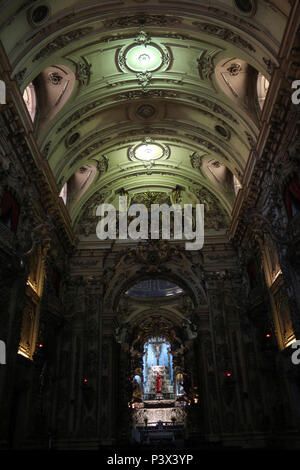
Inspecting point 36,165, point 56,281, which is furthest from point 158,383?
point 36,165

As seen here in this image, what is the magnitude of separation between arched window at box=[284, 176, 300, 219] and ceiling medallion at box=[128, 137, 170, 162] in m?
8.80

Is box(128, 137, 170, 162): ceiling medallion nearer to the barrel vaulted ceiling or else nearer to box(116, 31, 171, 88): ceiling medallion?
the barrel vaulted ceiling

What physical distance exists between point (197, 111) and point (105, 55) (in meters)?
4.61

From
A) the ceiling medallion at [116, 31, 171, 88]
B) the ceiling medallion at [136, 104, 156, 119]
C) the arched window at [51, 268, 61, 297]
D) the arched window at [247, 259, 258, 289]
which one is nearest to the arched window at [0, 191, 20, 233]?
the arched window at [51, 268, 61, 297]

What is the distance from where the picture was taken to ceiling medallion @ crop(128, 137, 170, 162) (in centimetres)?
1903

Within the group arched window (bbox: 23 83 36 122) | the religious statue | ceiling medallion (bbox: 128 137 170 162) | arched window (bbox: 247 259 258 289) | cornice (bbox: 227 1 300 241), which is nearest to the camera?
cornice (bbox: 227 1 300 241)

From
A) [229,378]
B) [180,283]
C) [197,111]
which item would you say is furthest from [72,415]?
[197,111]

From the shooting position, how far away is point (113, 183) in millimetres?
20750

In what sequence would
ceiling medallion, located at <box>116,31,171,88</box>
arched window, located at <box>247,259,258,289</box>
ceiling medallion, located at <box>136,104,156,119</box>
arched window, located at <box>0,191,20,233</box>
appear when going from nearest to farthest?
arched window, located at <box>0,191,20,233</box>
ceiling medallion, located at <box>116,31,171,88</box>
arched window, located at <box>247,259,258,289</box>
ceiling medallion, located at <box>136,104,156,119</box>

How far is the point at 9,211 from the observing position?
11.5 metres

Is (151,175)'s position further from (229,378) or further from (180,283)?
(229,378)

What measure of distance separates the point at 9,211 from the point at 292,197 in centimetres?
853

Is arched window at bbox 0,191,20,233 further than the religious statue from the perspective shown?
No

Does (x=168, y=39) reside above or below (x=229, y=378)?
above
